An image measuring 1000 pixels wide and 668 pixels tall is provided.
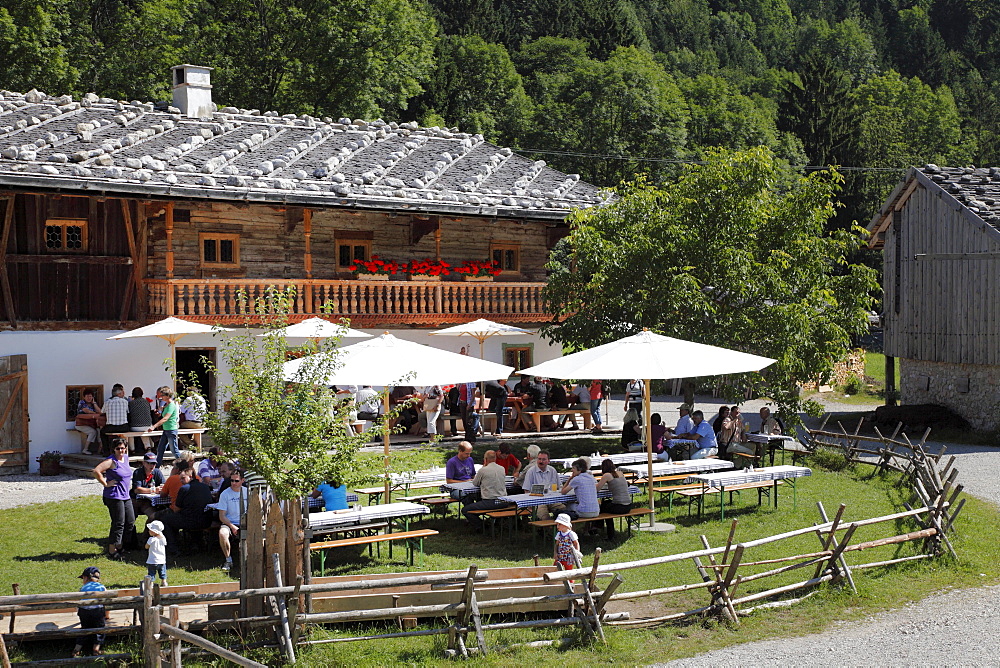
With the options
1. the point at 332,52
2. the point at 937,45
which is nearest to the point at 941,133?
the point at 937,45

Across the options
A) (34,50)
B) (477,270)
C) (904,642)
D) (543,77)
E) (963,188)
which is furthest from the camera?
(543,77)

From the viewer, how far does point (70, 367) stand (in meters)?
21.5

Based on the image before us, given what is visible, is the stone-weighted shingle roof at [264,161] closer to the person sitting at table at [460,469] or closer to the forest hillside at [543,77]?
the forest hillside at [543,77]

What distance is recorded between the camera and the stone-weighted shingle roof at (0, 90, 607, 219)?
2167 centimetres

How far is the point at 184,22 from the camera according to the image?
4534 centimetres

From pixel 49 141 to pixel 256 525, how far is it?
49.5ft

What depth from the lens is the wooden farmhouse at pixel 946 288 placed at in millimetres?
26406

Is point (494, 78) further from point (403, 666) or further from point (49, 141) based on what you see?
point (403, 666)

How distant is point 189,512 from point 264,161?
12.9m

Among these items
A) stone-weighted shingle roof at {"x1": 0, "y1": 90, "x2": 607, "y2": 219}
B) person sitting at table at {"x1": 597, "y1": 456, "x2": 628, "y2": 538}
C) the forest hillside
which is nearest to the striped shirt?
stone-weighted shingle roof at {"x1": 0, "y1": 90, "x2": 607, "y2": 219}

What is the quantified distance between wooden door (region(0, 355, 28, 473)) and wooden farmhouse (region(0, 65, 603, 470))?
0.08 ft

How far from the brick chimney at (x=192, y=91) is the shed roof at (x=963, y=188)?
18.0 m

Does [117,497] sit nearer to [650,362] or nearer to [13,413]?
[650,362]

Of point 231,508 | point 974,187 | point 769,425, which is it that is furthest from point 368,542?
point 974,187
